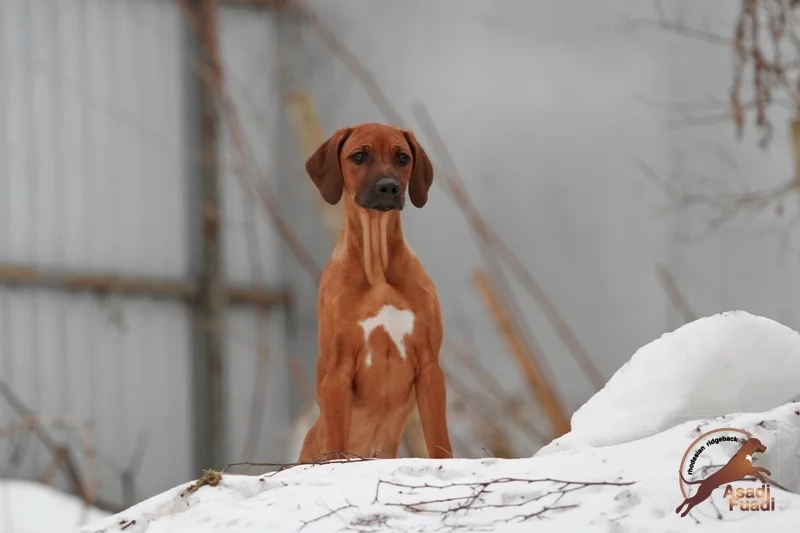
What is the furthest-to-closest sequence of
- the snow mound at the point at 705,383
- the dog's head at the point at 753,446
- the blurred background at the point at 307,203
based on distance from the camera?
the blurred background at the point at 307,203 < the snow mound at the point at 705,383 < the dog's head at the point at 753,446

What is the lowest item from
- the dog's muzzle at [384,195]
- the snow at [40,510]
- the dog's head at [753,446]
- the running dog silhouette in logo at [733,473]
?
the snow at [40,510]

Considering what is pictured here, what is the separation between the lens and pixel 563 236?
5055 millimetres

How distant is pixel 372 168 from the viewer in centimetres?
219

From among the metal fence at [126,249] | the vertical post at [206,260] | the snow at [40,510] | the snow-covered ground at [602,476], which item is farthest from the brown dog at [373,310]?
the vertical post at [206,260]

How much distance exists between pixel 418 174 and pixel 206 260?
13.5ft

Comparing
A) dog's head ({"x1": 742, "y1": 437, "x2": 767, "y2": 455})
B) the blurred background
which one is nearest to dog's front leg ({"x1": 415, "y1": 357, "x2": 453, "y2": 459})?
dog's head ({"x1": 742, "y1": 437, "x2": 767, "y2": 455})

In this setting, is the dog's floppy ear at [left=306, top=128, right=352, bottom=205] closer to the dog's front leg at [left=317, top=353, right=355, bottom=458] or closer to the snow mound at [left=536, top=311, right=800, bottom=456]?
the dog's front leg at [left=317, top=353, right=355, bottom=458]

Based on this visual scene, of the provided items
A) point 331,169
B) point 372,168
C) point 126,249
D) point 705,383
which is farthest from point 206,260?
point 705,383

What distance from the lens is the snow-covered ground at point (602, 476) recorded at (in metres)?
1.69

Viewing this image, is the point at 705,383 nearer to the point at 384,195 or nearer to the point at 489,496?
the point at 489,496

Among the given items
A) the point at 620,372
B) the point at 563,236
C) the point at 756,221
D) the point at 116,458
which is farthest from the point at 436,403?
the point at 116,458

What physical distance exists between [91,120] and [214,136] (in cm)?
66

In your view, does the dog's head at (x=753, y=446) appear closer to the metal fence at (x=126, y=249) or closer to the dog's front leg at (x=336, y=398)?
the dog's front leg at (x=336, y=398)

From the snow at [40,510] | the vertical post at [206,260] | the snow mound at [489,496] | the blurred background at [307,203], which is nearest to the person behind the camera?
the snow mound at [489,496]
